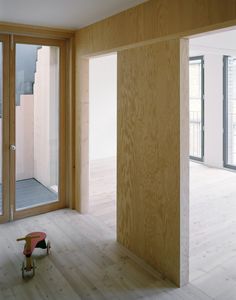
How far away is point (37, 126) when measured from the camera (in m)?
4.15

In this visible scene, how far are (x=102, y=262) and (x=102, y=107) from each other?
5.12m

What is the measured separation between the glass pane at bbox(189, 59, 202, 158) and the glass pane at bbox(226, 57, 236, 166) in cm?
80

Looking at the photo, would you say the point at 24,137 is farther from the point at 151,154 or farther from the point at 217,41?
the point at 217,41

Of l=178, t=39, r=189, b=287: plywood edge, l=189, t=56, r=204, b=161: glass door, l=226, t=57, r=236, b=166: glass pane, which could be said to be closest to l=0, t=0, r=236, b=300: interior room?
l=178, t=39, r=189, b=287: plywood edge

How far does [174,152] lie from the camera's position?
256cm

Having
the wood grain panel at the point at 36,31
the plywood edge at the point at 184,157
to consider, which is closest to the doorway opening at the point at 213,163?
the plywood edge at the point at 184,157

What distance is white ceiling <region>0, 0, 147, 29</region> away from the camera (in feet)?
9.10

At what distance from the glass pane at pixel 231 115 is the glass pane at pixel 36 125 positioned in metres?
4.03

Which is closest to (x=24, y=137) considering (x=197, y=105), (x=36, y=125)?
(x=36, y=125)

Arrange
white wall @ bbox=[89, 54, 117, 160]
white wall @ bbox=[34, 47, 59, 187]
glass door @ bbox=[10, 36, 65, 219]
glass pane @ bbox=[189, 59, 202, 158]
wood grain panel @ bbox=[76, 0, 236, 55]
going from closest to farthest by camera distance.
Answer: wood grain panel @ bbox=[76, 0, 236, 55], glass door @ bbox=[10, 36, 65, 219], white wall @ bbox=[34, 47, 59, 187], glass pane @ bbox=[189, 59, 202, 158], white wall @ bbox=[89, 54, 117, 160]

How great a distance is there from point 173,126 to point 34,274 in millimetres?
1769

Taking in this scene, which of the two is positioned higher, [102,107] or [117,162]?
[102,107]

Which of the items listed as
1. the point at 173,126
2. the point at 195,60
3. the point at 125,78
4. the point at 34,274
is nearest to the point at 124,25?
the point at 125,78

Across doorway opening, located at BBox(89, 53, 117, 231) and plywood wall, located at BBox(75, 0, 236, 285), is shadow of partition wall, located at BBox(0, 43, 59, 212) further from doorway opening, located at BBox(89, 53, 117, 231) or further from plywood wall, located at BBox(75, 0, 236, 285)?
doorway opening, located at BBox(89, 53, 117, 231)
